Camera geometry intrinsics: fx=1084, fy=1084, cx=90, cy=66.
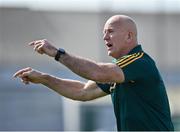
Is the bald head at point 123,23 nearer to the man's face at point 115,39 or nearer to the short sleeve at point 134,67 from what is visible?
the man's face at point 115,39

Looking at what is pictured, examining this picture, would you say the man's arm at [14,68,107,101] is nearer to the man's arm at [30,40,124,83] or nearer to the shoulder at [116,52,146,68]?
the shoulder at [116,52,146,68]

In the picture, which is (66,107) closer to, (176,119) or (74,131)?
(74,131)

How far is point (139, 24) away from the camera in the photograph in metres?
39.2

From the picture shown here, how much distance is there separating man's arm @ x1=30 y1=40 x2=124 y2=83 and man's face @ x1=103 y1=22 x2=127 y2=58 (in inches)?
9.3

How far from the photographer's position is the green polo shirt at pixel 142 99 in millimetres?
9297

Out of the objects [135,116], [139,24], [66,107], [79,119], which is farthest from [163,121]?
[139,24]

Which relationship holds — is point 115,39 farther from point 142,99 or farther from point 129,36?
point 142,99

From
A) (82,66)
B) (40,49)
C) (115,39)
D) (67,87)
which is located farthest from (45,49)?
(67,87)

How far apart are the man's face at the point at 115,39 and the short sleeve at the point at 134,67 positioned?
13cm

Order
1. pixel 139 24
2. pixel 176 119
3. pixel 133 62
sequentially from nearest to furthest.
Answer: pixel 133 62
pixel 176 119
pixel 139 24

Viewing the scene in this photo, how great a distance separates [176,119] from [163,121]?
772 centimetres

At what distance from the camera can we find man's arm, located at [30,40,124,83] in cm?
888

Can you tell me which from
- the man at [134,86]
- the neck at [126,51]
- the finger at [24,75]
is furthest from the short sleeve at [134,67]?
the finger at [24,75]

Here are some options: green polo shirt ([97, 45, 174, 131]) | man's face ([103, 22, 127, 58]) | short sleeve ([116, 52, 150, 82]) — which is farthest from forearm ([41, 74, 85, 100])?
short sleeve ([116, 52, 150, 82])
